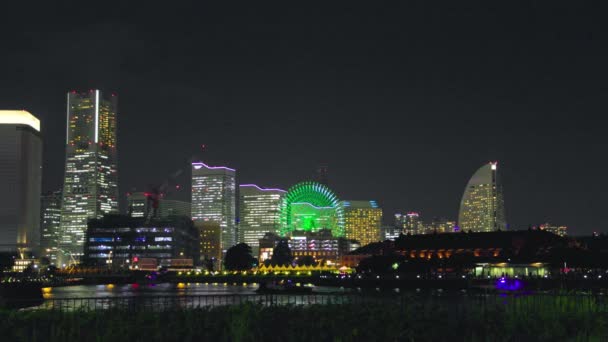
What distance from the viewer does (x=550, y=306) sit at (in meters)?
40.1

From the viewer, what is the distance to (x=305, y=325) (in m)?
35.2

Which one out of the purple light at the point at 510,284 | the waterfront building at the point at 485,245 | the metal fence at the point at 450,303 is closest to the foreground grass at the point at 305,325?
the metal fence at the point at 450,303

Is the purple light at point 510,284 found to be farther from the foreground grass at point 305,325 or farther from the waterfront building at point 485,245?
the foreground grass at point 305,325

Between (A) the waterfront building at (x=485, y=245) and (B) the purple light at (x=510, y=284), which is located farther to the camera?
(A) the waterfront building at (x=485, y=245)

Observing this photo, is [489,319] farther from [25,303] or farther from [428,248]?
[428,248]

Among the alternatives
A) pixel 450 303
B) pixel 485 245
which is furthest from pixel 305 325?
pixel 485 245

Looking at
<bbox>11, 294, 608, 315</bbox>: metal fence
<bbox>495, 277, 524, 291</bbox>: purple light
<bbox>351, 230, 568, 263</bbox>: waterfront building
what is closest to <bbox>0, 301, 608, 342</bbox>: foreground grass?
<bbox>11, 294, 608, 315</bbox>: metal fence

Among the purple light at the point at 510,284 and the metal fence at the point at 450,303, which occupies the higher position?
the metal fence at the point at 450,303

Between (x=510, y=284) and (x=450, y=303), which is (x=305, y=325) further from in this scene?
(x=510, y=284)

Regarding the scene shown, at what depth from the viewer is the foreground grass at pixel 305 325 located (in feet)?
107

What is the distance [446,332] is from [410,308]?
6.91m

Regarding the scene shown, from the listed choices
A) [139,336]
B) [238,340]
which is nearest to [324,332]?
[238,340]

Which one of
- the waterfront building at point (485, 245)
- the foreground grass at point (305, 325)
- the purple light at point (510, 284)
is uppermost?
the waterfront building at point (485, 245)

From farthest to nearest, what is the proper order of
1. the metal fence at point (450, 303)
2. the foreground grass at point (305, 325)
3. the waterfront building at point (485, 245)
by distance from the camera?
the waterfront building at point (485, 245)
the metal fence at point (450, 303)
the foreground grass at point (305, 325)
